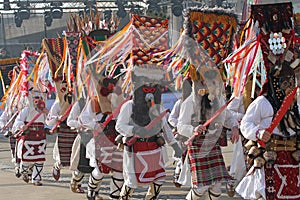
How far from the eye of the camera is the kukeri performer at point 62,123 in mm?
10484

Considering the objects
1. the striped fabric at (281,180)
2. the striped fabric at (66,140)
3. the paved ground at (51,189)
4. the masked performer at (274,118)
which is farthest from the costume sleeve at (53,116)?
the striped fabric at (281,180)

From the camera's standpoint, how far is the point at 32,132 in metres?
11.2

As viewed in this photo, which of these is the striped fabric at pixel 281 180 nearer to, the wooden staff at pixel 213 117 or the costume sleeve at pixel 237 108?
the wooden staff at pixel 213 117

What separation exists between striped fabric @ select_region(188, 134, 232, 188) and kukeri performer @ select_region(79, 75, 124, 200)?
1.29m

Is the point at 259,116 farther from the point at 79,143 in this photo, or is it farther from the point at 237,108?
the point at 79,143

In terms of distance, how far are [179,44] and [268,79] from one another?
168cm

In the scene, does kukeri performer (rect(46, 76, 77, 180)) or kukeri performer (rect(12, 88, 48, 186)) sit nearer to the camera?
kukeri performer (rect(46, 76, 77, 180))

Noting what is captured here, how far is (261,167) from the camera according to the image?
624 cm

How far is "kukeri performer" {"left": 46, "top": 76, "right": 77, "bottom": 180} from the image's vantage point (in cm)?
1048

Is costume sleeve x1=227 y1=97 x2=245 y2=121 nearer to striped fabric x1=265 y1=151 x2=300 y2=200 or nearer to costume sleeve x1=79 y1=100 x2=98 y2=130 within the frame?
costume sleeve x1=79 y1=100 x2=98 y2=130

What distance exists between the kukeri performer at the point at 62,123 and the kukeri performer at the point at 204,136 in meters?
3.24

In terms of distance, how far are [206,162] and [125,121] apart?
97 centimetres

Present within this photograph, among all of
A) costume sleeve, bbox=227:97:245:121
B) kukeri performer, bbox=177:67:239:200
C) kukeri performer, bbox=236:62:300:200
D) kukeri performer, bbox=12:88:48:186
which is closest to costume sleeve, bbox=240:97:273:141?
kukeri performer, bbox=236:62:300:200

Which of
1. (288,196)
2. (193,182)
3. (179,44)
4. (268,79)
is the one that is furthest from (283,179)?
(179,44)
